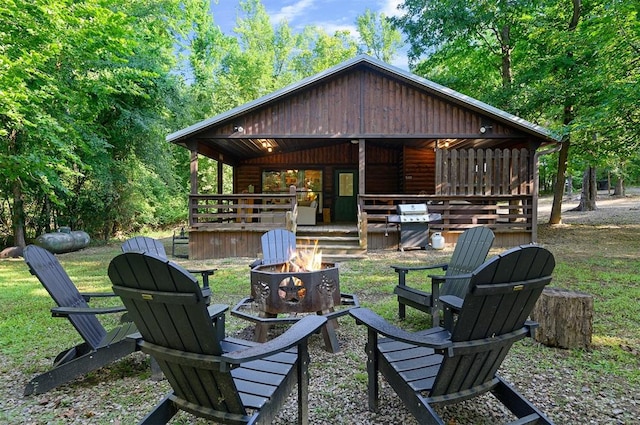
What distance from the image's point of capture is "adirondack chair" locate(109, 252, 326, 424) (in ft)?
5.17

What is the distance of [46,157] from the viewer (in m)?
7.96

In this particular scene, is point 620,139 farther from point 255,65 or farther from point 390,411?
point 255,65

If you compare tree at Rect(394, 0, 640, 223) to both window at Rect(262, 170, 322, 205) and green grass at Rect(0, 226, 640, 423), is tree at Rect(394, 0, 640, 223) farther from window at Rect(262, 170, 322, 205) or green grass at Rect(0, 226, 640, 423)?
window at Rect(262, 170, 322, 205)

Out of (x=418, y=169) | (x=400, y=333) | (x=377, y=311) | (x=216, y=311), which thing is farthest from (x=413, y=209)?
(x=400, y=333)

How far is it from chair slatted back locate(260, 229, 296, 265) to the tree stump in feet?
8.23

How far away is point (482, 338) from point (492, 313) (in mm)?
133

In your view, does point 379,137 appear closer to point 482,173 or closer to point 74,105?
point 482,173

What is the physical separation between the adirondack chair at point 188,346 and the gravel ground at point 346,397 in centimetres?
54

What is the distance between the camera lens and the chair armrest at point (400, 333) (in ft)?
5.80

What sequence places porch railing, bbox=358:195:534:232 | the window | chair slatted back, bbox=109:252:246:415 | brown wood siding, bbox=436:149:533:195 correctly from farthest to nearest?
the window
brown wood siding, bbox=436:149:533:195
porch railing, bbox=358:195:534:232
chair slatted back, bbox=109:252:246:415

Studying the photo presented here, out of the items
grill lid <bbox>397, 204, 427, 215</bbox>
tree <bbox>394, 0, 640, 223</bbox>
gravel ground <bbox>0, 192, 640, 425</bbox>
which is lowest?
gravel ground <bbox>0, 192, 640, 425</bbox>

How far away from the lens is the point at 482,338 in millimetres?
1802

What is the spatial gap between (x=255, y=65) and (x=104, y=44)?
1655cm

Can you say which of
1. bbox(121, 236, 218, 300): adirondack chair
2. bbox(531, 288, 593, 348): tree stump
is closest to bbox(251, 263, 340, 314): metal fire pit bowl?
bbox(121, 236, 218, 300): adirondack chair
